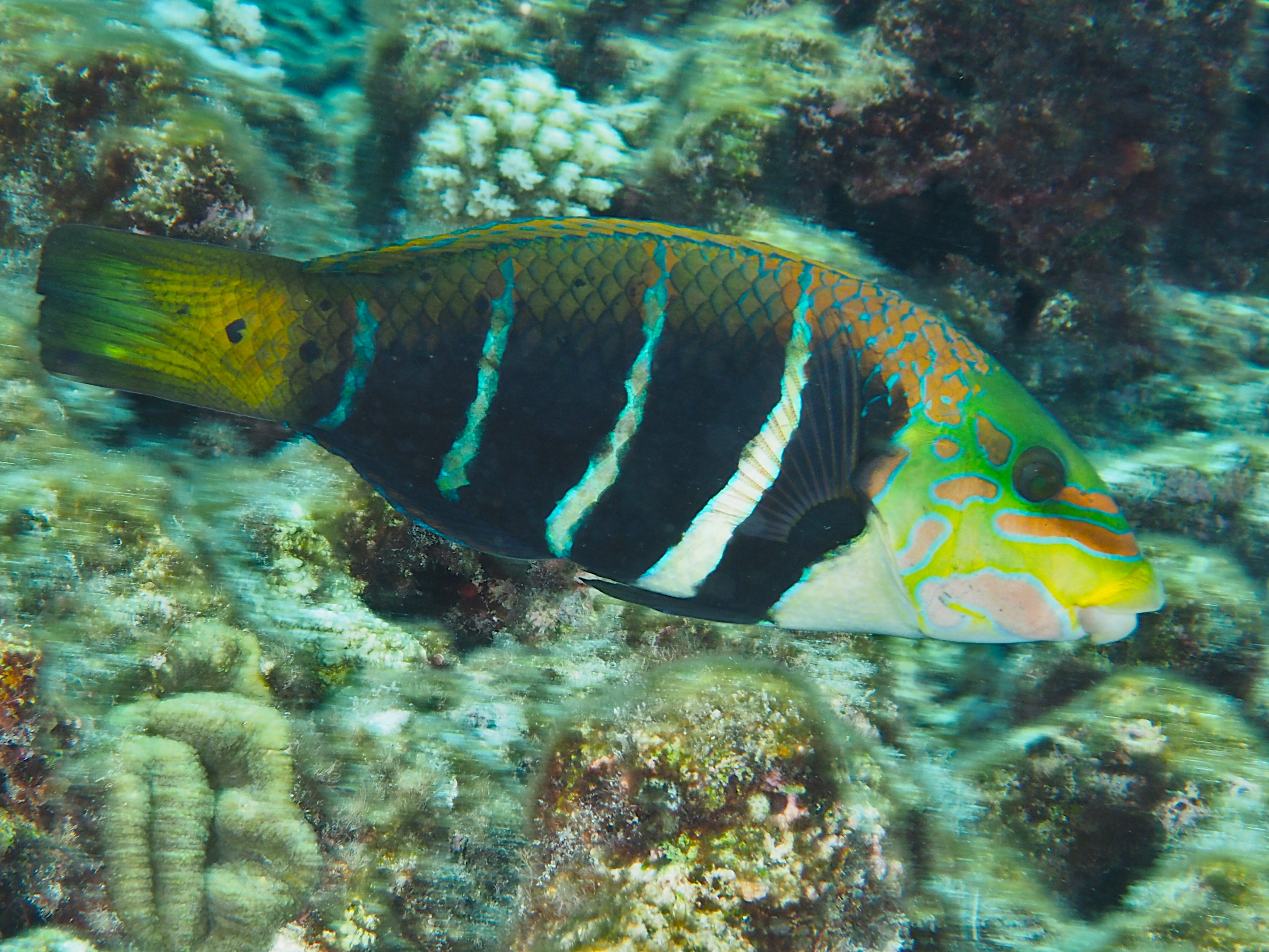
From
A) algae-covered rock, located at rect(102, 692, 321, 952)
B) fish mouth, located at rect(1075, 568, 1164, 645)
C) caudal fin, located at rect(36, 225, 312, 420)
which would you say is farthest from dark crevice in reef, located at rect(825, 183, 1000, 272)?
algae-covered rock, located at rect(102, 692, 321, 952)

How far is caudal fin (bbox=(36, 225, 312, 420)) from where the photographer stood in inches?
63.2

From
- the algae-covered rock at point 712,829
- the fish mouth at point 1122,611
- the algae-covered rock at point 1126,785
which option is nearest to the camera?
the fish mouth at point 1122,611

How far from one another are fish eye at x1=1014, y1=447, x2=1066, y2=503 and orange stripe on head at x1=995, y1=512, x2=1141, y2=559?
5cm

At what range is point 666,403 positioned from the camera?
154 cm

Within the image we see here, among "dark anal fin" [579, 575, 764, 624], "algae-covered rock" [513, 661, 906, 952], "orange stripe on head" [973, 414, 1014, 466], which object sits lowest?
"algae-covered rock" [513, 661, 906, 952]

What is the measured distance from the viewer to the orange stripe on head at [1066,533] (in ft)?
4.88

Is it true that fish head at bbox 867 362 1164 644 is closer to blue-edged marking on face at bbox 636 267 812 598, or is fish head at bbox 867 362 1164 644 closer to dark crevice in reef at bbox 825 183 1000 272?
blue-edged marking on face at bbox 636 267 812 598

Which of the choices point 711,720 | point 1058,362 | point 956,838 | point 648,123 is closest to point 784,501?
point 711,720

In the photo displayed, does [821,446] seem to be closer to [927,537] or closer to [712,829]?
[927,537]

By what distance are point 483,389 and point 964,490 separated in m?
1.15

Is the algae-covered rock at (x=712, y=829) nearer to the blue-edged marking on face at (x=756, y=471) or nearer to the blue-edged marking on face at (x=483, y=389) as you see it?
the blue-edged marking on face at (x=756, y=471)

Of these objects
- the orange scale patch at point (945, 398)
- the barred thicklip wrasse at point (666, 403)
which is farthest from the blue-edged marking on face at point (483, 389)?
the orange scale patch at point (945, 398)

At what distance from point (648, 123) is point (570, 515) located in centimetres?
238

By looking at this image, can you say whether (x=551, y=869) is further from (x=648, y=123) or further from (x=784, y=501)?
(x=648, y=123)
